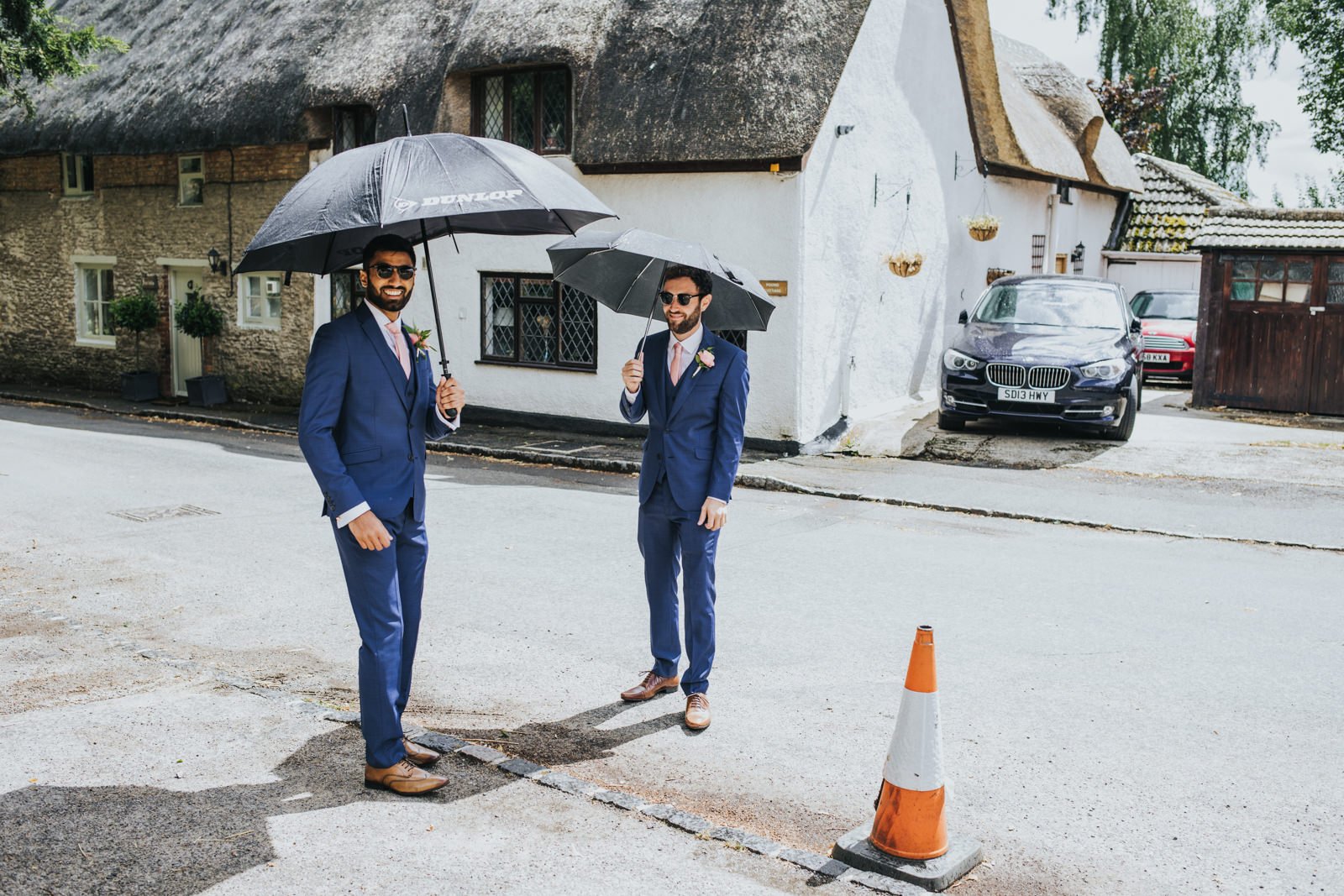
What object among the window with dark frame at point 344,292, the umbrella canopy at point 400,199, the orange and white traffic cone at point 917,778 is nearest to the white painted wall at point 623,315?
the window with dark frame at point 344,292

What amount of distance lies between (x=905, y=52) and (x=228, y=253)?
1138 centimetres

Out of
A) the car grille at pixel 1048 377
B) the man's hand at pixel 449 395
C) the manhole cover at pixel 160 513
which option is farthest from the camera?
the car grille at pixel 1048 377

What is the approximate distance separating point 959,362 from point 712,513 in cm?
972

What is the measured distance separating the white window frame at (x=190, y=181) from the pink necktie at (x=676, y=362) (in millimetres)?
17523

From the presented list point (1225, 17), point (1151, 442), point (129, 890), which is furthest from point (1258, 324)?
point (1225, 17)

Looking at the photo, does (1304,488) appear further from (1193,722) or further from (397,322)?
(397,322)

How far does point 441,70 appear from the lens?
17.5 m

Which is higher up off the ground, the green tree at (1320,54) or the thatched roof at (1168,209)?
the green tree at (1320,54)

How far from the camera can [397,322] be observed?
4883mm

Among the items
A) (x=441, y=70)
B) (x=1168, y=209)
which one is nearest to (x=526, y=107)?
(x=441, y=70)

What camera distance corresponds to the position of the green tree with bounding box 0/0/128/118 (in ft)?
58.5

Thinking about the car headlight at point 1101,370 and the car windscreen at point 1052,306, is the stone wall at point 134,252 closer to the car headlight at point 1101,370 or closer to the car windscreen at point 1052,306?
the car windscreen at point 1052,306

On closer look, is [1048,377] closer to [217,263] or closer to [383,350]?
[383,350]

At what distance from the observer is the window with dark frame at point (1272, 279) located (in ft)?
55.8
